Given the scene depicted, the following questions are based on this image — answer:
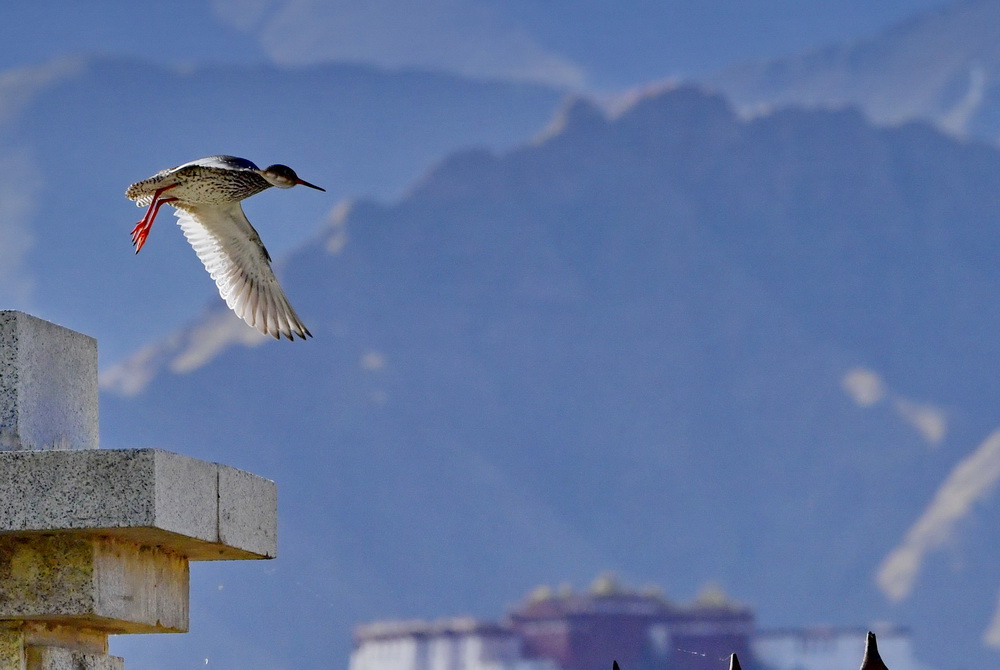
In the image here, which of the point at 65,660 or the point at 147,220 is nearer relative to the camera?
the point at 65,660

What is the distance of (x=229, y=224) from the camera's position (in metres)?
10.6

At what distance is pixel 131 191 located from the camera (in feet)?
32.3

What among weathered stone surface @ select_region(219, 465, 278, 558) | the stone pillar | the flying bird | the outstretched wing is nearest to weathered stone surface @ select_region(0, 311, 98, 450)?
the stone pillar

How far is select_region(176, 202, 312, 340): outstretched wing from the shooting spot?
1001cm

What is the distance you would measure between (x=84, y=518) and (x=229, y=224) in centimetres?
536

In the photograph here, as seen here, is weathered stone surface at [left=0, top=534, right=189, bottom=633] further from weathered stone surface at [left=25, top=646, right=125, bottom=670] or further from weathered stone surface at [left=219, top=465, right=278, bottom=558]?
weathered stone surface at [left=219, top=465, right=278, bottom=558]

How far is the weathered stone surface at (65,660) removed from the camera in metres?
5.61

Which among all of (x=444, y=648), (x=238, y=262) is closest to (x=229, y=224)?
(x=238, y=262)

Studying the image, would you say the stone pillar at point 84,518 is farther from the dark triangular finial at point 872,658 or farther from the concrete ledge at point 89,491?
the dark triangular finial at point 872,658

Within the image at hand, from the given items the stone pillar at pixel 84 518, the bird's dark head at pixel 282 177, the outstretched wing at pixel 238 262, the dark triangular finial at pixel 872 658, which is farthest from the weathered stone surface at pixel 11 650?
the outstretched wing at pixel 238 262

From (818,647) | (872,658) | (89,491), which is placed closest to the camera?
(872,658)

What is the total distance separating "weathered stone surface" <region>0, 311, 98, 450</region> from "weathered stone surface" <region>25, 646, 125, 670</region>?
0.60m

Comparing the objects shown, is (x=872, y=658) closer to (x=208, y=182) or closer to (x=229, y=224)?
(x=208, y=182)

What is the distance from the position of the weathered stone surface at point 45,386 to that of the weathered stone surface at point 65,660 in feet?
1.97
